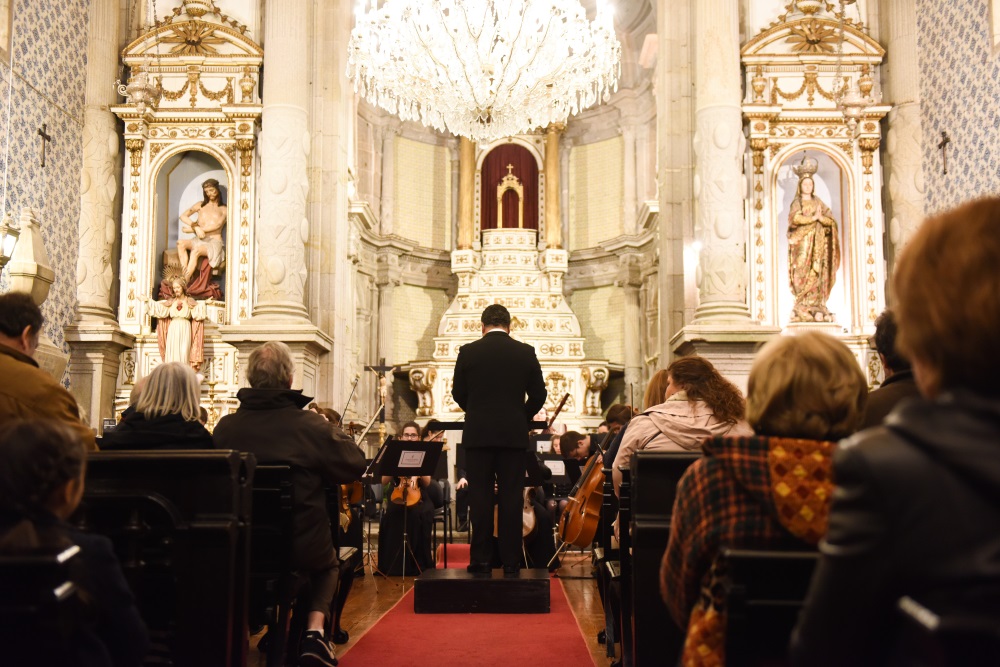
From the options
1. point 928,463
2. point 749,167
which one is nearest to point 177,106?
point 749,167

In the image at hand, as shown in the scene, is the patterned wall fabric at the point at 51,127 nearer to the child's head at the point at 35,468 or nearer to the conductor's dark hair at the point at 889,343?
the child's head at the point at 35,468

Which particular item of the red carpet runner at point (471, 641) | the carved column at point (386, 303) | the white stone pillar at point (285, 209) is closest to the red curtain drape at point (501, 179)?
the carved column at point (386, 303)

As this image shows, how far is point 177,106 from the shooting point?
11.8 meters

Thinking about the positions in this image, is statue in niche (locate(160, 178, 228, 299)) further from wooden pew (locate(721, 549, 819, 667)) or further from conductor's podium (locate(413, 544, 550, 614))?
wooden pew (locate(721, 549, 819, 667))

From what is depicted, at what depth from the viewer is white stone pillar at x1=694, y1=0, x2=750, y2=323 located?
34.2 feet

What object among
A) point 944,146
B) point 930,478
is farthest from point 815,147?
point 930,478

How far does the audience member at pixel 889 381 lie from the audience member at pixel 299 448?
212 centimetres

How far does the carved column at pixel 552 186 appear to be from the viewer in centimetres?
1827

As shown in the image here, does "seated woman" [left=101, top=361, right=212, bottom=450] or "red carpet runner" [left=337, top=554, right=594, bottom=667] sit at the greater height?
"seated woman" [left=101, top=361, right=212, bottom=450]

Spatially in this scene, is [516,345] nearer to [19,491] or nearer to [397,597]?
[397,597]

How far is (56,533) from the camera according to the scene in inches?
83.5

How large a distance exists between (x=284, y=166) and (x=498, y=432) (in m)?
6.07

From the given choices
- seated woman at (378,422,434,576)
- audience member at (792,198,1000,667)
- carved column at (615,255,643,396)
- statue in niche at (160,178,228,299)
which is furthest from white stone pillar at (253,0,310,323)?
audience member at (792,198,1000,667)

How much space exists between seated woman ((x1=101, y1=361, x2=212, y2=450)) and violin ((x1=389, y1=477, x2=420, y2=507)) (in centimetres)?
427
